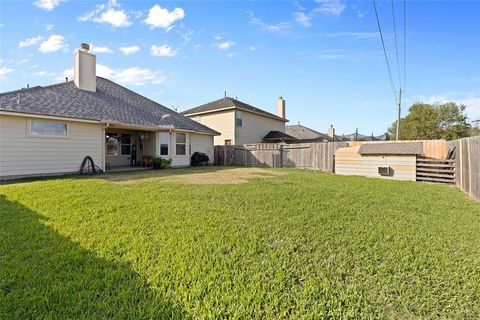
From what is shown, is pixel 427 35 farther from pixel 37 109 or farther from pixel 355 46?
pixel 37 109

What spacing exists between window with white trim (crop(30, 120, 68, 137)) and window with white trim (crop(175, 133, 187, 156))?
6258 mm

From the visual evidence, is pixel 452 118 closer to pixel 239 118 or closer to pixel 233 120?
pixel 239 118

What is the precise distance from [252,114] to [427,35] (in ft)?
45.1

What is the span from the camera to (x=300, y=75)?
14758 mm

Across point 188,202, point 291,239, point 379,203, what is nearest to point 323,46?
point 379,203

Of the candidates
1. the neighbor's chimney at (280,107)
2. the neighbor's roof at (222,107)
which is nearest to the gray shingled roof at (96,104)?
the neighbor's roof at (222,107)

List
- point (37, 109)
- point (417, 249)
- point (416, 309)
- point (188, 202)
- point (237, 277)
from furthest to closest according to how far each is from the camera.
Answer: point (37, 109) → point (188, 202) → point (417, 249) → point (237, 277) → point (416, 309)

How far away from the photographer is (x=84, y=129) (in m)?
11.3

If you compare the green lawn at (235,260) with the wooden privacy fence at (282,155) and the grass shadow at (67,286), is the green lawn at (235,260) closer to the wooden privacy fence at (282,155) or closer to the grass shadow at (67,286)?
the grass shadow at (67,286)

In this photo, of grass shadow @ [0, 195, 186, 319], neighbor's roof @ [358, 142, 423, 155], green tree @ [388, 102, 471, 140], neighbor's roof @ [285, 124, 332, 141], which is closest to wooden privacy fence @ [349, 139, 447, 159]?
neighbor's roof @ [358, 142, 423, 155]

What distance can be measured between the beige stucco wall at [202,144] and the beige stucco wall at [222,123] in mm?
3114

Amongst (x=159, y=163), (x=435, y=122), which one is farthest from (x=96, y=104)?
(x=435, y=122)

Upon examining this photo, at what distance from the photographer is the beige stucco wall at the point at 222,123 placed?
21.5m

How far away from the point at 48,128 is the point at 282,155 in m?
12.5
